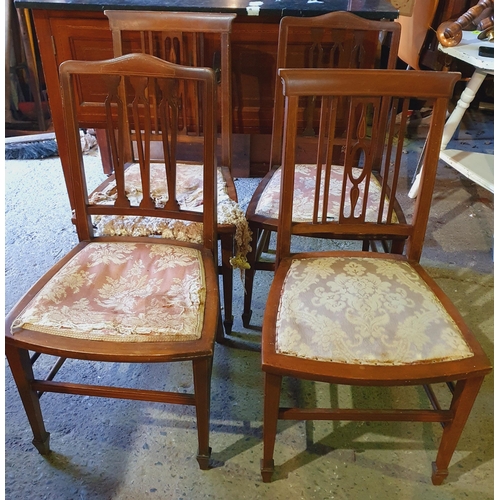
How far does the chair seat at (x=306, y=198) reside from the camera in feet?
4.53

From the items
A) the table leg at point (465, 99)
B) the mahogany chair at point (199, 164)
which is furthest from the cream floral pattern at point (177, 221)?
the table leg at point (465, 99)

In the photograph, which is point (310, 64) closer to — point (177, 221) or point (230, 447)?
point (177, 221)

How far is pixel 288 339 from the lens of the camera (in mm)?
990

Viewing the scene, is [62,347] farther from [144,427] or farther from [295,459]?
[295,459]

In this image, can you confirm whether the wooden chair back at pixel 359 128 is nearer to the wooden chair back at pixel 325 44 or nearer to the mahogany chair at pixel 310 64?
the mahogany chair at pixel 310 64

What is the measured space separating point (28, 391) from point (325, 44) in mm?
1526

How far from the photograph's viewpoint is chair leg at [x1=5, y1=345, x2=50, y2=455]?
1055 mm

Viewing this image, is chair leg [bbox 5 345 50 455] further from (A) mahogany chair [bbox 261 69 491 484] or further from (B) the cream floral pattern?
(A) mahogany chair [bbox 261 69 491 484]

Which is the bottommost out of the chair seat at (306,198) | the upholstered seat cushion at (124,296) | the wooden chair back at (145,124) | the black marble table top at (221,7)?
the upholstered seat cushion at (124,296)

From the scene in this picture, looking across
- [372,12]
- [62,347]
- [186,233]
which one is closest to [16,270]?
[186,233]

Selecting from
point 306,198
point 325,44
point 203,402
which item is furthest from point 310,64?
point 203,402

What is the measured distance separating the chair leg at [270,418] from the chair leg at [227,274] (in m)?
0.49

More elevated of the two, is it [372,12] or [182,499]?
[372,12]

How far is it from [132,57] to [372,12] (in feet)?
3.24
